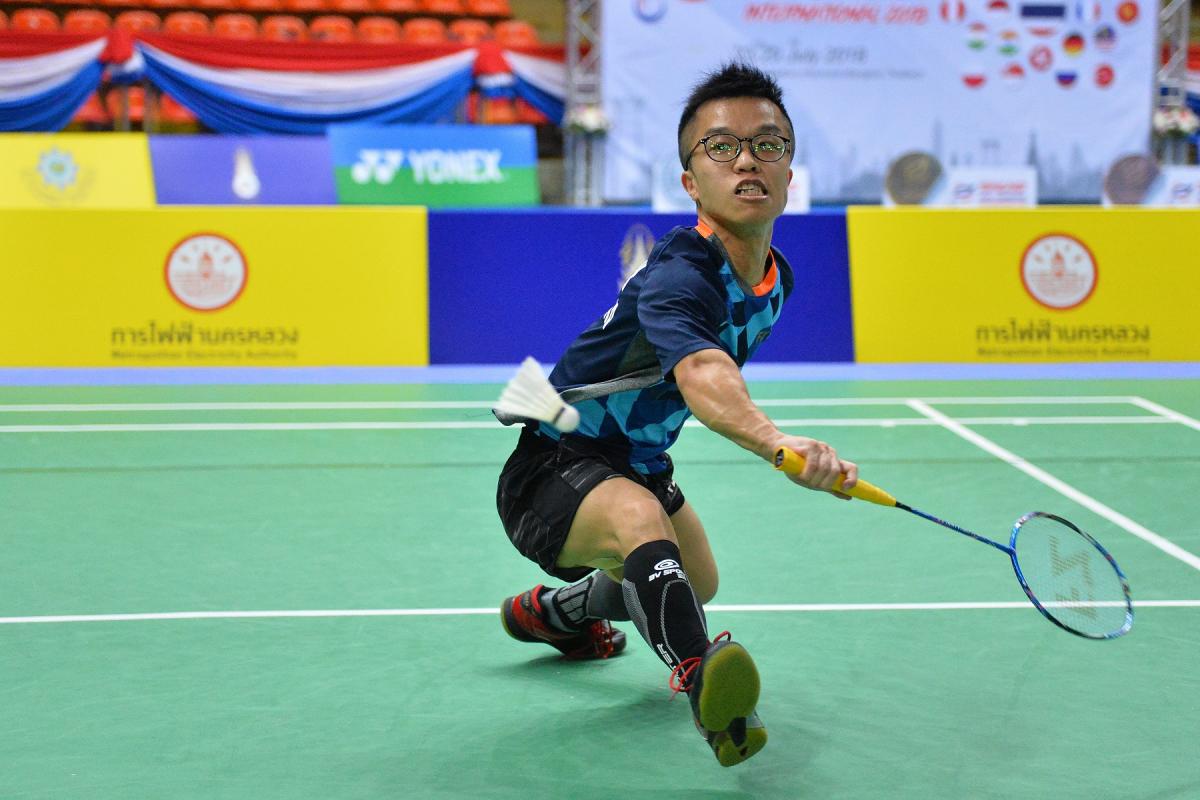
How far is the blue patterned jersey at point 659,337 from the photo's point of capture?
8.57 ft

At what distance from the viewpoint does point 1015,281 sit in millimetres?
8211

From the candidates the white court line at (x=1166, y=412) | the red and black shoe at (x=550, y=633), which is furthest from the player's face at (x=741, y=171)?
the white court line at (x=1166, y=412)

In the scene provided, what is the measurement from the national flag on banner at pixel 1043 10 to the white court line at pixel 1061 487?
8.44 metres

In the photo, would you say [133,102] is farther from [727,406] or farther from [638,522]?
[727,406]

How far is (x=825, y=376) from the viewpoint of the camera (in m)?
7.88

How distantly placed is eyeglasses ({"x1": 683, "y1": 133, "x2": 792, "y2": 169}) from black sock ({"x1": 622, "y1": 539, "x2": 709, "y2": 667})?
808 mm

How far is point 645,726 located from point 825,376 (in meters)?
5.17

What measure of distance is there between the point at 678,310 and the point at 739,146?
39 centimetres

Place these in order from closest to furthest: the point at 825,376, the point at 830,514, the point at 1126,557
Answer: the point at 1126,557
the point at 830,514
the point at 825,376

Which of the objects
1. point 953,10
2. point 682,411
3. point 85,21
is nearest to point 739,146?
point 682,411

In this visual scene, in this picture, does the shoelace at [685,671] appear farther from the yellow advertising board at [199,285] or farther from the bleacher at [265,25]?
the bleacher at [265,25]

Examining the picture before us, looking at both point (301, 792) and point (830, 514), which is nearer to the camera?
point (301, 792)

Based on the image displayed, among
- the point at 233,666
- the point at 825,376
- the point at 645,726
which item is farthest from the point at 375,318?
the point at 645,726

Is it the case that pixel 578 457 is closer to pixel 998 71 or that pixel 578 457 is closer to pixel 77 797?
pixel 77 797
